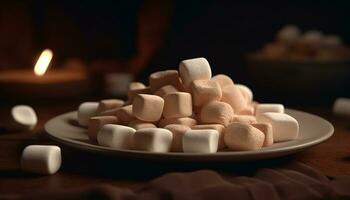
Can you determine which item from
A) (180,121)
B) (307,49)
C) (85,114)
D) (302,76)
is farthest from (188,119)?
(307,49)

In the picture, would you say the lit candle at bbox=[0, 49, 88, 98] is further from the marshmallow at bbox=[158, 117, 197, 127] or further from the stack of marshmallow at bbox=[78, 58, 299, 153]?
the marshmallow at bbox=[158, 117, 197, 127]

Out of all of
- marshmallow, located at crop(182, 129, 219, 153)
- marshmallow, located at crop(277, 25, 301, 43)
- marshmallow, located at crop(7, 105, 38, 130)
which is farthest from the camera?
marshmallow, located at crop(277, 25, 301, 43)

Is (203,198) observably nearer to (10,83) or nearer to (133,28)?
(10,83)

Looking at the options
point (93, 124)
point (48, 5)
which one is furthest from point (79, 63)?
point (93, 124)

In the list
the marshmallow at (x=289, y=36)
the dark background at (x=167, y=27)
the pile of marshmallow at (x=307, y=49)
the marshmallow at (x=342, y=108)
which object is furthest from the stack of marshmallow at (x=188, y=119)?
the dark background at (x=167, y=27)

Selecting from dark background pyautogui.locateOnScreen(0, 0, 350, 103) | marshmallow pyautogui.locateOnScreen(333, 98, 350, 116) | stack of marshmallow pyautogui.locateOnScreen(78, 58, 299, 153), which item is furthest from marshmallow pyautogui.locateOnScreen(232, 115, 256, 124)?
dark background pyautogui.locateOnScreen(0, 0, 350, 103)

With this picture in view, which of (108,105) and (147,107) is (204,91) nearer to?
(147,107)

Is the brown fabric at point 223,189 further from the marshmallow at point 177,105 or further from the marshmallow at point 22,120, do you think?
the marshmallow at point 22,120
